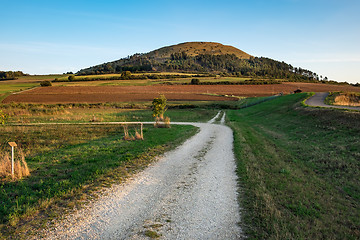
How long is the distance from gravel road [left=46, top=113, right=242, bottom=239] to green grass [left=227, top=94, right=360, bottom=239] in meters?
0.63

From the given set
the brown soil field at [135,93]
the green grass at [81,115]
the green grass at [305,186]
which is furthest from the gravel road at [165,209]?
the brown soil field at [135,93]

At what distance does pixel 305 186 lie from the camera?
923cm

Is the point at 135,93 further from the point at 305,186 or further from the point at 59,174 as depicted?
the point at 305,186

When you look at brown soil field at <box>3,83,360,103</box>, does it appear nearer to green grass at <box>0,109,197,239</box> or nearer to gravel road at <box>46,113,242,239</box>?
green grass at <box>0,109,197,239</box>

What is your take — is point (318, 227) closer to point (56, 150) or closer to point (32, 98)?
point (56, 150)

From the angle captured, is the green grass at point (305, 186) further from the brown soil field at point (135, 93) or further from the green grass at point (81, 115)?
the brown soil field at point (135, 93)

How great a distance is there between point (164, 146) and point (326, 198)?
10315mm

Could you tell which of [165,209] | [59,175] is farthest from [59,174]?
[165,209]

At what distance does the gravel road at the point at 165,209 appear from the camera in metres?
5.62

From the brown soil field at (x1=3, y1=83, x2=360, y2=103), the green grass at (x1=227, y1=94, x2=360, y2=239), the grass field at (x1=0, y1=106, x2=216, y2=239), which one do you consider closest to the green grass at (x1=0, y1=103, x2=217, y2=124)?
the brown soil field at (x1=3, y1=83, x2=360, y2=103)

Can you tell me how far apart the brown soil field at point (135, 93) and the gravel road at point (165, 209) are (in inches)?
2434

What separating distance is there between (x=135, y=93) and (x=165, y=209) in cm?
7768

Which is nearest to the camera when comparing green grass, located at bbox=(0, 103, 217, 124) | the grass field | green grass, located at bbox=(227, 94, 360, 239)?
green grass, located at bbox=(227, 94, 360, 239)

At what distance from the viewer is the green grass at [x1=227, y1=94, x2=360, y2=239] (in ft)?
19.6
